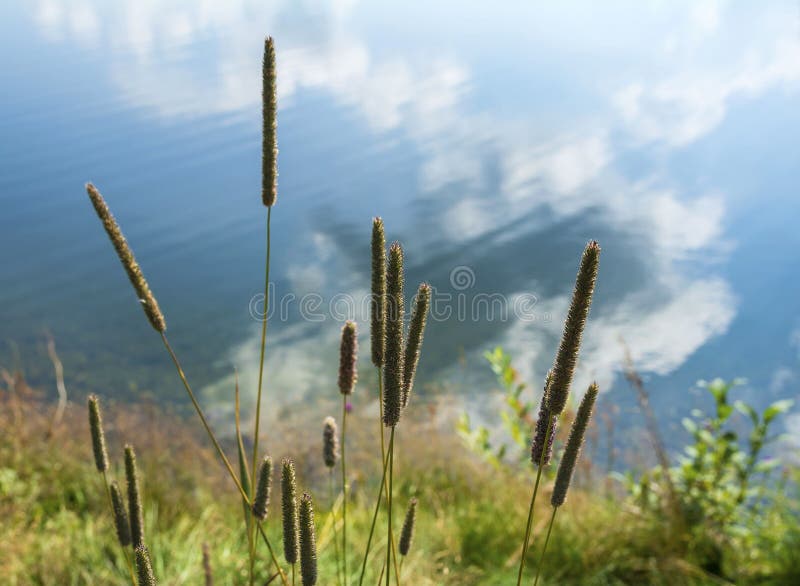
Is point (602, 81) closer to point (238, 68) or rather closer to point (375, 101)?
point (375, 101)

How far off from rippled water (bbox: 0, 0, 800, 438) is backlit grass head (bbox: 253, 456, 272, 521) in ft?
17.6

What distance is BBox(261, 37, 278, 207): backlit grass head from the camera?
166 centimetres

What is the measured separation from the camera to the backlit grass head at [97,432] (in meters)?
1.74

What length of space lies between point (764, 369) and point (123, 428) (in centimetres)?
614

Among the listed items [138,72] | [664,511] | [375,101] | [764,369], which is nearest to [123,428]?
[664,511]

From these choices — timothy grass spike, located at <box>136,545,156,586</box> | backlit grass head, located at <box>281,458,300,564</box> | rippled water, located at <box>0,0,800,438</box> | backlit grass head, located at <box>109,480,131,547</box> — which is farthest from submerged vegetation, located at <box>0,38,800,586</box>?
rippled water, located at <box>0,0,800,438</box>

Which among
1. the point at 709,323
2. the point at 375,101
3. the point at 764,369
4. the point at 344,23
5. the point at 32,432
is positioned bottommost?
the point at 32,432

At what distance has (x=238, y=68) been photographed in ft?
63.0

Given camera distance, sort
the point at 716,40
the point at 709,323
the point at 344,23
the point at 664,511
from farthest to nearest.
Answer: the point at 344,23 < the point at 716,40 < the point at 709,323 < the point at 664,511

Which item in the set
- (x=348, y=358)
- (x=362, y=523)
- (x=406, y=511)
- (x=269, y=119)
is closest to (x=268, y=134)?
(x=269, y=119)

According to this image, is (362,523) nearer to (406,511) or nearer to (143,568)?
(406,511)

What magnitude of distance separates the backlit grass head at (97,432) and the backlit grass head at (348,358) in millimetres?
599

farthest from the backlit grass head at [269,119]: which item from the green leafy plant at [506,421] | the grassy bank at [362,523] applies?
the green leafy plant at [506,421]

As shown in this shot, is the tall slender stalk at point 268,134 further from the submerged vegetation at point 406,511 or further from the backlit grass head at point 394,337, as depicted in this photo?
the backlit grass head at point 394,337
